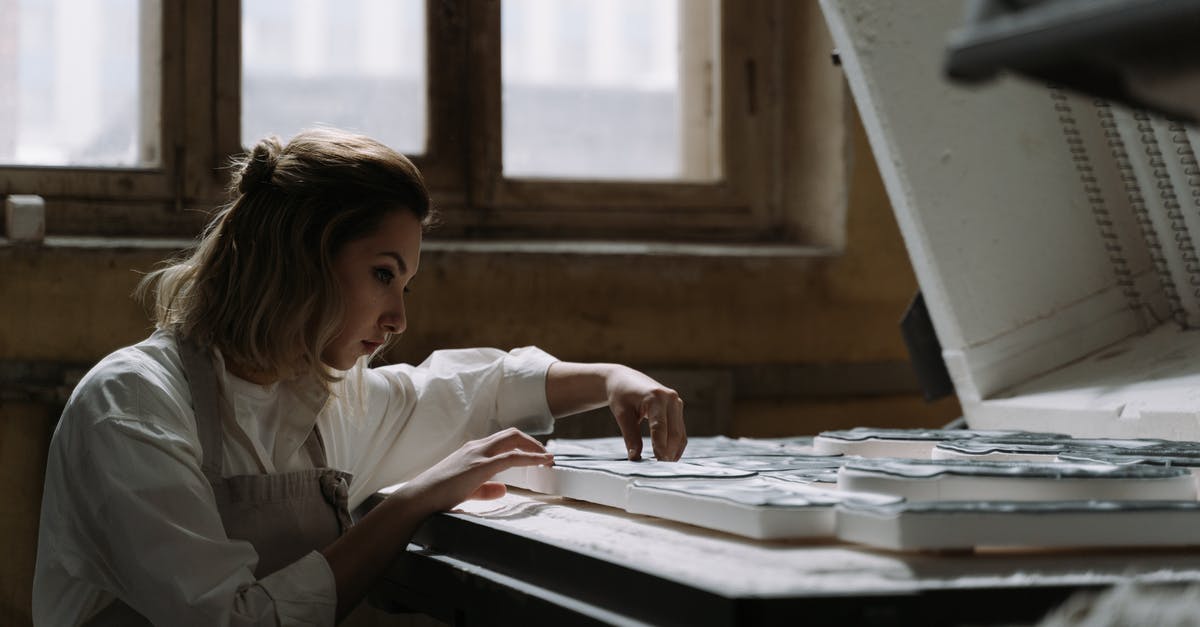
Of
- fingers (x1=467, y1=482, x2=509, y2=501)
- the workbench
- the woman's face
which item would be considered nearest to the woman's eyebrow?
the woman's face

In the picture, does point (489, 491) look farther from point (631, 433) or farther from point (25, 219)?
point (25, 219)

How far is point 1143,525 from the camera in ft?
2.43

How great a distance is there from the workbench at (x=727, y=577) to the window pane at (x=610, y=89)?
1.36 metres

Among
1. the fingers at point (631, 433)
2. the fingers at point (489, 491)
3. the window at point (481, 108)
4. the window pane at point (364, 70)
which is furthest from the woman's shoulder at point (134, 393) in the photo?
Answer: the window pane at point (364, 70)

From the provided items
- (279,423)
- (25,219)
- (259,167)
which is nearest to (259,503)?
(279,423)

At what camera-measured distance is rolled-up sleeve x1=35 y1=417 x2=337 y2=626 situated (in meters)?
0.98

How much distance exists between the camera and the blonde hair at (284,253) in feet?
3.88

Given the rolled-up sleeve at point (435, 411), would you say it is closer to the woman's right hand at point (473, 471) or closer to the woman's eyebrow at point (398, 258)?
the woman's eyebrow at point (398, 258)

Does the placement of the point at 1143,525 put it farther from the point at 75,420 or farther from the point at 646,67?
the point at 646,67

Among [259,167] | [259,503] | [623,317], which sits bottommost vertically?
[259,503]

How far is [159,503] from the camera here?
99 cm

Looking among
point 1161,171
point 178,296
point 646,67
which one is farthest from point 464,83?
point 1161,171

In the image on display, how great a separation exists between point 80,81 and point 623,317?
3.34 ft

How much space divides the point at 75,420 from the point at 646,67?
4.92 ft
